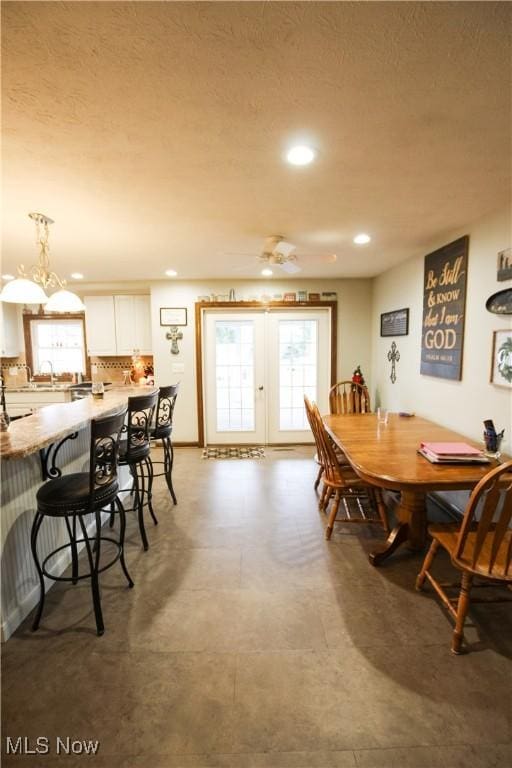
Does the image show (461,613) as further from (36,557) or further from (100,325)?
(100,325)

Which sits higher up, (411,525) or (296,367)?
(296,367)

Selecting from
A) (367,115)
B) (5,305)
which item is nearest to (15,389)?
(5,305)

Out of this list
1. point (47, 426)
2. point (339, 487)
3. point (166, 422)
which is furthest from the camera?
point (166, 422)

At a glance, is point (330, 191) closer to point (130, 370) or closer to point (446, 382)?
point (446, 382)

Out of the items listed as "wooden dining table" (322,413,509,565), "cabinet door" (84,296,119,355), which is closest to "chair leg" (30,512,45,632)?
"wooden dining table" (322,413,509,565)

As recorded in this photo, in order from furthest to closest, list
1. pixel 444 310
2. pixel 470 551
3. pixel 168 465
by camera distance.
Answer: pixel 168 465 → pixel 444 310 → pixel 470 551

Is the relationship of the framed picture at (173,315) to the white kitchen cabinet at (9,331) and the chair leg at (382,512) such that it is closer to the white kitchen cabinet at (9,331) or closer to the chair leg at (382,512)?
the white kitchen cabinet at (9,331)

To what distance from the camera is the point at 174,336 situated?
4.98 metres

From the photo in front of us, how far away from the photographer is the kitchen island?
1727 millimetres

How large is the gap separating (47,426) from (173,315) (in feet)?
10.7

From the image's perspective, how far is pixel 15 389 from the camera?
4570mm

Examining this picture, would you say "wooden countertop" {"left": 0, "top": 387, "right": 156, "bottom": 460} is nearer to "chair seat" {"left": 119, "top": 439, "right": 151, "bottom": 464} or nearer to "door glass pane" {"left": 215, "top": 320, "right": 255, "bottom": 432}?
"chair seat" {"left": 119, "top": 439, "right": 151, "bottom": 464}

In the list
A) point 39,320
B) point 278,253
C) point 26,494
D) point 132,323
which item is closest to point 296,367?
point 278,253

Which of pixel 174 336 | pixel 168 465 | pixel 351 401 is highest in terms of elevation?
pixel 174 336
